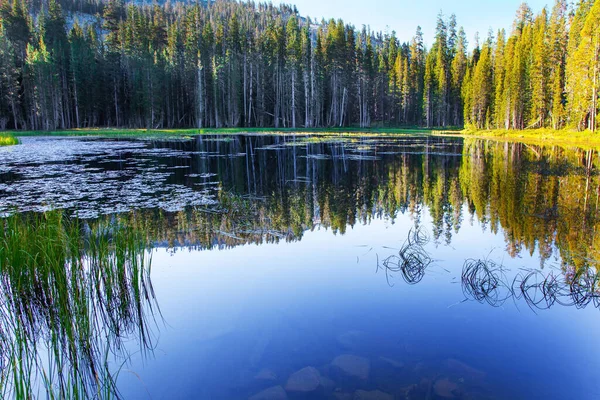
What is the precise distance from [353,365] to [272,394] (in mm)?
997

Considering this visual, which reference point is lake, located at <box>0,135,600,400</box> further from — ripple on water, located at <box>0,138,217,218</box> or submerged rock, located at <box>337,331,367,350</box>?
ripple on water, located at <box>0,138,217,218</box>

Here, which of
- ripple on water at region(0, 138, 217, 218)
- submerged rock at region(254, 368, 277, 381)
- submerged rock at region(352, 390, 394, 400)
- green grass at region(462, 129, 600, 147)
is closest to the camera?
submerged rock at region(352, 390, 394, 400)

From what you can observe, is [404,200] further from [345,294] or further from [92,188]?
[92,188]

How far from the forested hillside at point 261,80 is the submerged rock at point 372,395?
5068cm

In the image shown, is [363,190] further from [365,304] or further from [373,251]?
[365,304]

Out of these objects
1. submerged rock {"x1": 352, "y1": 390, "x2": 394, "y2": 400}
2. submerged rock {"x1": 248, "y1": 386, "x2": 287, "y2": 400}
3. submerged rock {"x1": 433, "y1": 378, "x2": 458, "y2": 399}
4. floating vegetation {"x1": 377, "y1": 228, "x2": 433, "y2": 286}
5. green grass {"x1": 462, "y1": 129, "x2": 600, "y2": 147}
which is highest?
green grass {"x1": 462, "y1": 129, "x2": 600, "y2": 147}

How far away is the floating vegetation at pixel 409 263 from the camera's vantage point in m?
7.35

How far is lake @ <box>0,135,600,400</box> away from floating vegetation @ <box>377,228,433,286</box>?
0.04 metres

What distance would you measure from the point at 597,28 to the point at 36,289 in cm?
4973

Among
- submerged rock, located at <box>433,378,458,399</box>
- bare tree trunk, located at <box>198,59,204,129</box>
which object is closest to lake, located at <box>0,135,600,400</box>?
submerged rock, located at <box>433,378,458,399</box>

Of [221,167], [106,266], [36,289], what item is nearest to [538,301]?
[106,266]

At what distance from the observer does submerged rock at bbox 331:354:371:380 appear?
4.50 meters

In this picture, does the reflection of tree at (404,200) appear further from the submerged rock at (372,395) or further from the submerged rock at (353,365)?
the submerged rock at (372,395)

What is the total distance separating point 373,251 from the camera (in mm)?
8625
